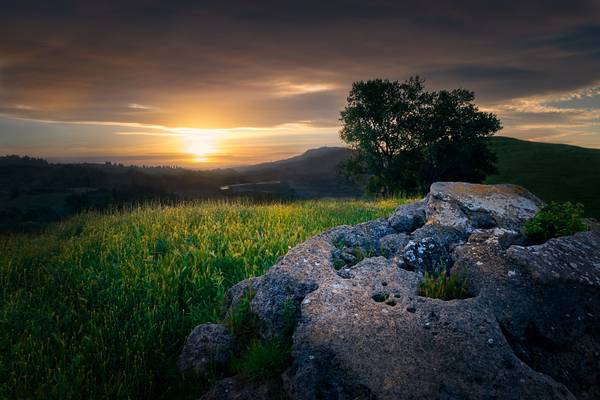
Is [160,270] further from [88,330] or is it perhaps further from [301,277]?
[301,277]

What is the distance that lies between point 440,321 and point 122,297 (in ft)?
21.2

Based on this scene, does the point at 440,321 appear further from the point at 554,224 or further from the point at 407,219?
the point at 407,219

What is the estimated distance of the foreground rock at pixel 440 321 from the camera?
470cm

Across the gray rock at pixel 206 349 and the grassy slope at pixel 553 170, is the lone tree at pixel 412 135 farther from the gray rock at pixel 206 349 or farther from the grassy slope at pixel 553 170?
the gray rock at pixel 206 349

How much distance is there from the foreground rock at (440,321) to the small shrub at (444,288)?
171mm

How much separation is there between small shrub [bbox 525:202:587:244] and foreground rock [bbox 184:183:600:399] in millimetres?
539

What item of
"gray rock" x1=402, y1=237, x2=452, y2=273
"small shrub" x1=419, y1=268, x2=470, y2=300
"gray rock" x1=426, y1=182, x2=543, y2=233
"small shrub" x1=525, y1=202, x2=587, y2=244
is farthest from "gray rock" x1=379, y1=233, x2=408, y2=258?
"small shrub" x1=525, y1=202, x2=587, y2=244

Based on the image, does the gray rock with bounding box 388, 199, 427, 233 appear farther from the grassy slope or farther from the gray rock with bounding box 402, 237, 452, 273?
the grassy slope

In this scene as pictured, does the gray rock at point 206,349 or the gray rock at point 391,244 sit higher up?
the gray rock at point 391,244

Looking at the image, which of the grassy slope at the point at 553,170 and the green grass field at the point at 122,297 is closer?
the green grass field at the point at 122,297

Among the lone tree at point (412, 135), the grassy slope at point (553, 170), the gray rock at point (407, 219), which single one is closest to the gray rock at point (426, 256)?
the gray rock at point (407, 219)

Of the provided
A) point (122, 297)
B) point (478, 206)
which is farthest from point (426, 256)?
point (122, 297)

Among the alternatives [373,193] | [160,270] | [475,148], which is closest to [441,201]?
[160,270]

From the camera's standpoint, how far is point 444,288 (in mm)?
6598
